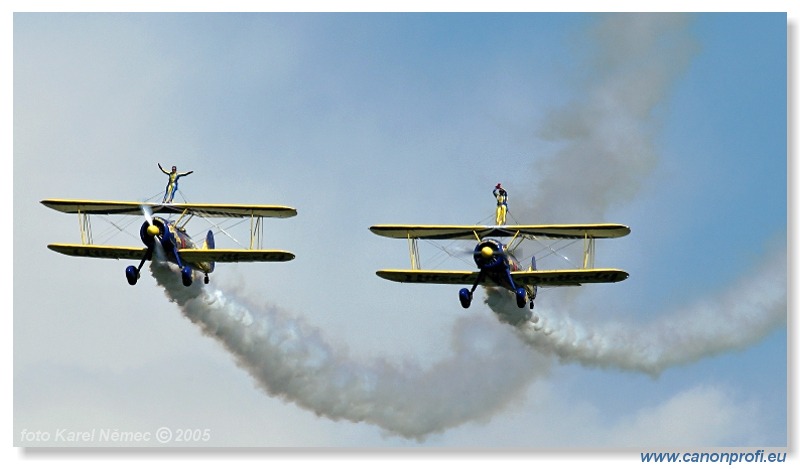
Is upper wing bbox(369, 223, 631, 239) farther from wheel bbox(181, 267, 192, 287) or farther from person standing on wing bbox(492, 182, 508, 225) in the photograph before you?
wheel bbox(181, 267, 192, 287)

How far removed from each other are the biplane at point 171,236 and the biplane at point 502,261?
3.12 m

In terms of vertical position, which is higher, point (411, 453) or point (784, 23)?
point (784, 23)

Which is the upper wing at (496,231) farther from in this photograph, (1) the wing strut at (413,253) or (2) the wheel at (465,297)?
(2) the wheel at (465,297)

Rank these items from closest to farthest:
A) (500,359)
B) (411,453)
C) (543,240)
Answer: (411,453) < (543,240) < (500,359)

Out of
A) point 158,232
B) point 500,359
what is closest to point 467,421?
point 500,359

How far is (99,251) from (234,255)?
3.67 m

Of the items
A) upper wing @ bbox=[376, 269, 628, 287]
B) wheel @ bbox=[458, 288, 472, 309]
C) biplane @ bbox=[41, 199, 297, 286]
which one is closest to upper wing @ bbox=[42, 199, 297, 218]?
biplane @ bbox=[41, 199, 297, 286]

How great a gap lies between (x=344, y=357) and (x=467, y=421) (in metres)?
3.92

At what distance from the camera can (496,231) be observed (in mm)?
56031

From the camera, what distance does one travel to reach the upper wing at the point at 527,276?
55031mm

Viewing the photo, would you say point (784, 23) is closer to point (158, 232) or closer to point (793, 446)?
point (793, 446)

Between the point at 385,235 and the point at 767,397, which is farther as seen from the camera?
the point at 767,397

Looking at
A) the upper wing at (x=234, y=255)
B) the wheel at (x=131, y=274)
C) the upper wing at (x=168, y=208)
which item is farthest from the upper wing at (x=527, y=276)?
the wheel at (x=131, y=274)

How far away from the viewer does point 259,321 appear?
60938 millimetres
